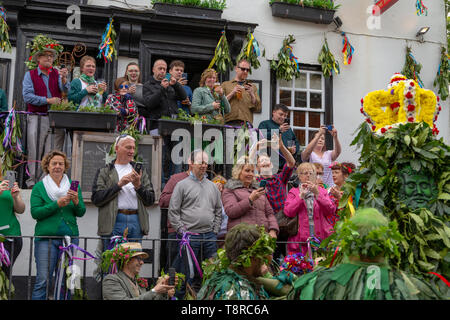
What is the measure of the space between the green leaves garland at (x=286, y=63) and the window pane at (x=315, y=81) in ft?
1.76

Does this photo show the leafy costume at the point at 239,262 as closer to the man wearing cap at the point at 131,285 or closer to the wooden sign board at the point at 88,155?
the man wearing cap at the point at 131,285

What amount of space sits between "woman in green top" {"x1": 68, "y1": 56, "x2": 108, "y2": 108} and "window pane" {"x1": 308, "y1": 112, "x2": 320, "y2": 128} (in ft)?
15.1

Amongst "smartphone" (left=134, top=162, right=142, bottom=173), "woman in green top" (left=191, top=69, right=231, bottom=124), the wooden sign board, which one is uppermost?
"woman in green top" (left=191, top=69, right=231, bottom=124)

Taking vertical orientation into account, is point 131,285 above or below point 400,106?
below

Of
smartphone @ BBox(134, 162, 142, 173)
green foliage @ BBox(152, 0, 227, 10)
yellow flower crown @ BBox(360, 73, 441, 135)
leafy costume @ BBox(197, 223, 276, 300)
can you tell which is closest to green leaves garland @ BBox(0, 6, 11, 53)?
green foliage @ BBox(152, 0, 227, 10)

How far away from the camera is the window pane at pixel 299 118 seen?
12672 millimetres

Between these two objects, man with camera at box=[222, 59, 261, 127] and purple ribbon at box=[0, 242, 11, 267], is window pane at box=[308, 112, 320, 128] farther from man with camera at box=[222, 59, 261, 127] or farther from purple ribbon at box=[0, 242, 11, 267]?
purple ribbon at box=[0, 242, 11, 267]

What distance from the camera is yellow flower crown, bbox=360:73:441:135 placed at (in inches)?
232

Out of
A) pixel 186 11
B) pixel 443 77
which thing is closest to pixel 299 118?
pixel 186 11

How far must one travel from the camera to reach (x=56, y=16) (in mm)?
11336

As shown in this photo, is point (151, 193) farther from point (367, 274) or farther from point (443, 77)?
point (443, 77)

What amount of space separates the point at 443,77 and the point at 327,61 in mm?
2477

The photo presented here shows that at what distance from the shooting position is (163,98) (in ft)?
31.8
